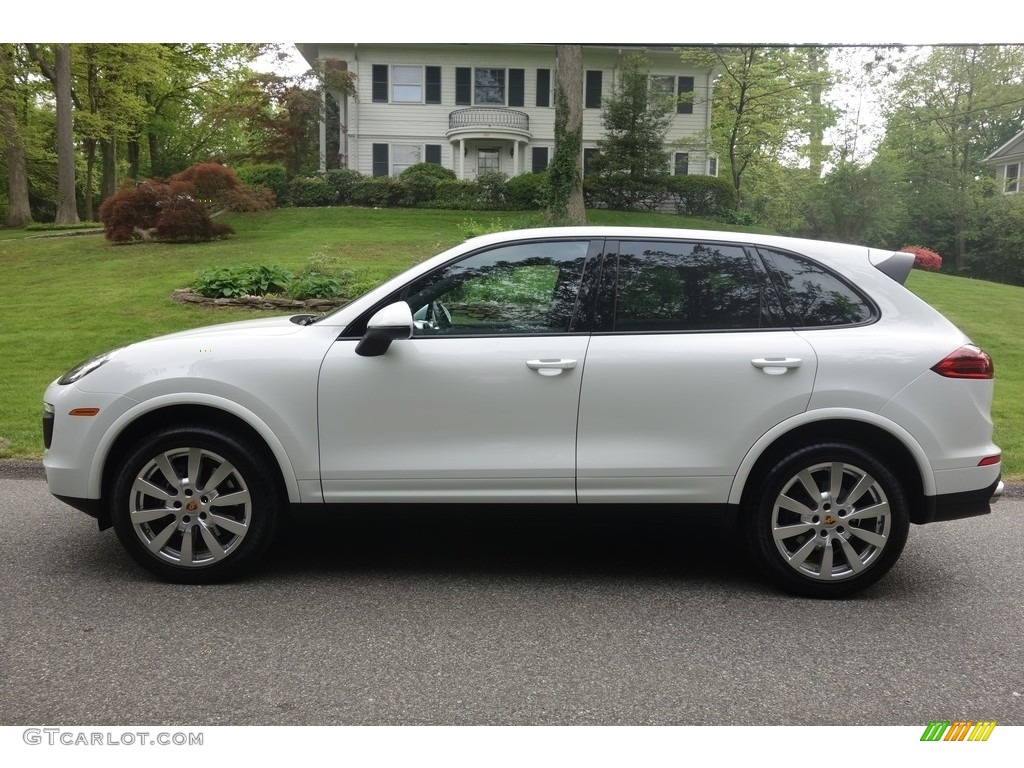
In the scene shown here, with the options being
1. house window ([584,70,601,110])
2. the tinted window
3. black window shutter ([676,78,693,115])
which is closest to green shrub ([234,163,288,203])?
house window ([584,70,601,110])

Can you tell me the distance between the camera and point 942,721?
3.09 m

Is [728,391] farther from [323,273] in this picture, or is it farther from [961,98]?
[961,98]

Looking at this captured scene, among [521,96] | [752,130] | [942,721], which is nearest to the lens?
[942,721]

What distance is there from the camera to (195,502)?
4.23 meters

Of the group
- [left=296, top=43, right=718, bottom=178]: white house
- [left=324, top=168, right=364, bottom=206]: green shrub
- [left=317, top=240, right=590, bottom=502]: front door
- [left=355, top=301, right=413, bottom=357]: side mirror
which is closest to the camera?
[left=355, top=301, right=413, bottom=357]: side mirror

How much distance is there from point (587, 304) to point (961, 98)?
23.5 metres

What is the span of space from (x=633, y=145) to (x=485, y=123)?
25.4 feet

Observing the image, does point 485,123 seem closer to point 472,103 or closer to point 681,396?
point 472,103

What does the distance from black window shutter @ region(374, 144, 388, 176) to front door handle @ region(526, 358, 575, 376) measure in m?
27.2

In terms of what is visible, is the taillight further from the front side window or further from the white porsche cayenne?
the front side window

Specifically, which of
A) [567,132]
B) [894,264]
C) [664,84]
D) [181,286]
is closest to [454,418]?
[894,264]

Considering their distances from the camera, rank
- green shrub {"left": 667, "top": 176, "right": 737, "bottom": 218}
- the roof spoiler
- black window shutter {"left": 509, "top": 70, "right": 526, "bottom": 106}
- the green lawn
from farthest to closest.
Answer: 1. black window shutter {"left": 509, "top": 70, "right": 526, "bottom": 106}
2. green shrub {"left": 667, "top": 176, "right": 737, "bottom": 218}
3. the green lawn
4. the roof spoiler

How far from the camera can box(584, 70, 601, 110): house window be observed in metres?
29.8

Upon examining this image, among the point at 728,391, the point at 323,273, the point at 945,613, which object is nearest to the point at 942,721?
the point at 945,613
